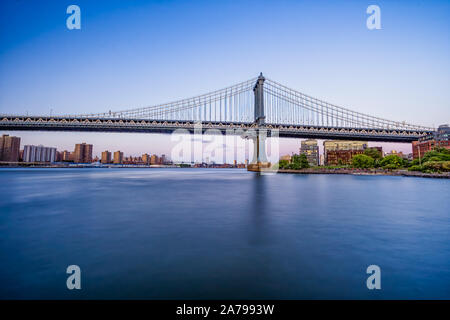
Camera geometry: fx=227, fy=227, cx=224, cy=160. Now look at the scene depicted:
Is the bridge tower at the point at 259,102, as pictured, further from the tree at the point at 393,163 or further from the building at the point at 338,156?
the building at the point at 338,156

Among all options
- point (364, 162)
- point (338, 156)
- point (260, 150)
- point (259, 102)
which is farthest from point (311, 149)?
point (260, 150)

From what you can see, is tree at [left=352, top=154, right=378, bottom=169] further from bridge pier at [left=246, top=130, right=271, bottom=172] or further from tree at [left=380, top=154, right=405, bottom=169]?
bridge pier at [left=246, top=130, right=271, bottom=172]

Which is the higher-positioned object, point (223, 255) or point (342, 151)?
point (342, 151)

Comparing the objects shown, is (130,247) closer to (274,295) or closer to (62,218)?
(274,295)

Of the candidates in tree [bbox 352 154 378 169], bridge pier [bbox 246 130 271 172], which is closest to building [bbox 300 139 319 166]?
tree [bbox 352 154 378 169]

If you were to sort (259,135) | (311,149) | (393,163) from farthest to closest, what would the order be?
(311,149) → (393,163) → (259,135)

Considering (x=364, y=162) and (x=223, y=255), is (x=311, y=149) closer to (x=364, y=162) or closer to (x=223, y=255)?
(x=364, y=162)
